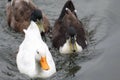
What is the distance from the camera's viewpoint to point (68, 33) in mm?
12750

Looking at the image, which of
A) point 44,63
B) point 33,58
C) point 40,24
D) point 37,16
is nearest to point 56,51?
point 40,24

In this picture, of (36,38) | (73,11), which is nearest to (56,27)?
(73,11)

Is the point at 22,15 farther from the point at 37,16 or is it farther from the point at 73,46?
the point at 73,46

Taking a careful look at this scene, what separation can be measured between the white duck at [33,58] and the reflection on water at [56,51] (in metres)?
0.17

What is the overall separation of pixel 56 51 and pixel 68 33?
2.08 ft

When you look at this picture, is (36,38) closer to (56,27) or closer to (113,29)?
(56,27)

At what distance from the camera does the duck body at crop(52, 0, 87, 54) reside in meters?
12.9

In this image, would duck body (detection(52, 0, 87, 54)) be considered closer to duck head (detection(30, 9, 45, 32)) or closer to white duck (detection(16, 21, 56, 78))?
duck head (detection(30, 9, 45, 32))

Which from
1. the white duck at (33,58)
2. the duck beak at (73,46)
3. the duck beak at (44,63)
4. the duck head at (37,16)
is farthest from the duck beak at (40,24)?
the duck beak at (44,63)

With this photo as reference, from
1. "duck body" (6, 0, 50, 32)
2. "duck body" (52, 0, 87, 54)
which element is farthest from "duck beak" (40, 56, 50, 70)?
"duck body" (6, 0, 50, 32)

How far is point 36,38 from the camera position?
39.1ft

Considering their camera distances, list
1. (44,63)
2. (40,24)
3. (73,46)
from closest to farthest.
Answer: (44,63) → (73,46) → (40,24)

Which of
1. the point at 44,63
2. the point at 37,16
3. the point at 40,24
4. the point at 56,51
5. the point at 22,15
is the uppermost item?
the point at 22,15

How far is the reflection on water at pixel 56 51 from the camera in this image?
12102 mm
